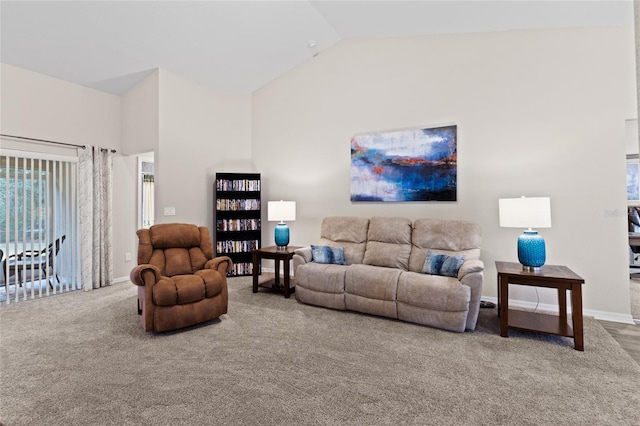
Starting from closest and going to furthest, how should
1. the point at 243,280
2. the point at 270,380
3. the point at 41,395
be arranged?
the point at 41,395, the point at 270,380, the point at 243,280

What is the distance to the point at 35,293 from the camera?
13.1ft

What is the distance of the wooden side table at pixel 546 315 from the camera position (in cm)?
240

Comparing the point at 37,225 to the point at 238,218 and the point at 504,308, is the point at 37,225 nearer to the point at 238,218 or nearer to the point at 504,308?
the point at 238,218

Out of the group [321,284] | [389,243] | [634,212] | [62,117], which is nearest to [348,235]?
[389,243]

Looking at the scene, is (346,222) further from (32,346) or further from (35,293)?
(35,293)

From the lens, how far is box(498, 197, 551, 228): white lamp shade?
2.62m

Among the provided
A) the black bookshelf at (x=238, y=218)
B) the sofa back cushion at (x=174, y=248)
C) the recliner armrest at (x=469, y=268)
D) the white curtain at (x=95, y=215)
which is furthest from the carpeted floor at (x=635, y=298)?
the white curtain at (x=95, y=215)

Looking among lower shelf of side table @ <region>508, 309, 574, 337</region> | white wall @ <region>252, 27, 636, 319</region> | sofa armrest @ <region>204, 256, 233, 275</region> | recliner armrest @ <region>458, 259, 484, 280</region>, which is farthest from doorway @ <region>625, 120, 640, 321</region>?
sofa armrest @ <region>204, 256, 233, 275</region>

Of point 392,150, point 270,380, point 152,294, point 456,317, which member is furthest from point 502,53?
point 152,294

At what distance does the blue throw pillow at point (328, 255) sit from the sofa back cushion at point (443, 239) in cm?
83

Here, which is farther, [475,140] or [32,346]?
[475,140]

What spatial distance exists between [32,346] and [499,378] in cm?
355

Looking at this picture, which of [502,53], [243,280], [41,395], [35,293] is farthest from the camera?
[243,280]

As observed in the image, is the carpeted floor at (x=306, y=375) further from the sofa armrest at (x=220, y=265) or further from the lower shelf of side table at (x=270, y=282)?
the lower shelf of side table at (x=270, y=282)
